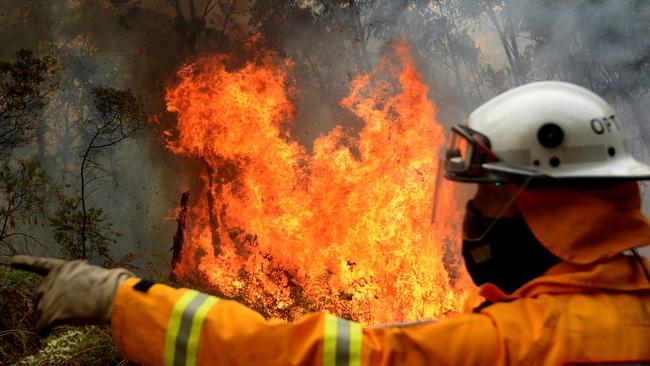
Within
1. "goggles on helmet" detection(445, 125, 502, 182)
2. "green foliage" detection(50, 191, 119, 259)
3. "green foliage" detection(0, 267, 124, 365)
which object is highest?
"goggles on helmet" detection(445, 125, 502, 182)

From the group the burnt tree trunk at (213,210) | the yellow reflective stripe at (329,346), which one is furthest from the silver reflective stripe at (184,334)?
the burnt tree trunk at (213,210)

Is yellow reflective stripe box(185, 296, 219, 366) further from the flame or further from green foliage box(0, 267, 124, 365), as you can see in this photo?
the flame

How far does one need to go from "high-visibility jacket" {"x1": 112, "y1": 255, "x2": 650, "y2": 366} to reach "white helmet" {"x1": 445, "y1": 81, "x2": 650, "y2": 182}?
43cm

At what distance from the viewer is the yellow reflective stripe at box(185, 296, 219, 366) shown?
1541 millimetres

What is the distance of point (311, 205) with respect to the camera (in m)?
10.6

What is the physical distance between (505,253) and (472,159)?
0.43 m

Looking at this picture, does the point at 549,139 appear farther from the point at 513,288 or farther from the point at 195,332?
the point at 195,332

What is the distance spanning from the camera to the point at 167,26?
13.2 metres

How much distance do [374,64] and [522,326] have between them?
15.9m

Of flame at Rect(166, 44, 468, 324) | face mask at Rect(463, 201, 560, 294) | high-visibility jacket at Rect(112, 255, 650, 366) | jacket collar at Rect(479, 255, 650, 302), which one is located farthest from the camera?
flame at Rect(166, 44, 468, 324)

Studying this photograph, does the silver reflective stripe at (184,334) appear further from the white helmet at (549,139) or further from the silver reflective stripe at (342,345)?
the white helmet at (549,139)

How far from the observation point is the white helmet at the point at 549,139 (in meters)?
1.88

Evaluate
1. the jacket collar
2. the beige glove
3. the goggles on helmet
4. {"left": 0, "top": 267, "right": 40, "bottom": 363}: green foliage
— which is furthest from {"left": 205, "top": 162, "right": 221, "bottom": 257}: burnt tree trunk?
the jacket collar

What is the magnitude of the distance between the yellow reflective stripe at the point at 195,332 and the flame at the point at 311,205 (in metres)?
4.81
